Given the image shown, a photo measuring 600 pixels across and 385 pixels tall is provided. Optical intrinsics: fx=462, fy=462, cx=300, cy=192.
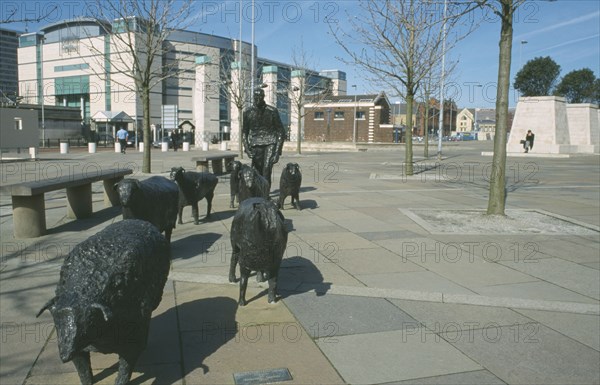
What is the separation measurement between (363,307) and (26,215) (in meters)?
5.97

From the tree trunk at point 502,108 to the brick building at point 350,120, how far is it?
2432 inches

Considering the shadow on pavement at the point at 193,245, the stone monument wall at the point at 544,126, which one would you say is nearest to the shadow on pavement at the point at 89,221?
the shadow on pavement at the point at 193,245

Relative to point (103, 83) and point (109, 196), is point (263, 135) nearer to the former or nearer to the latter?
point (109, 196)

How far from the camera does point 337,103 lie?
245 ft

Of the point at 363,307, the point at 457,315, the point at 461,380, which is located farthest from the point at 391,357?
the point at 457,315

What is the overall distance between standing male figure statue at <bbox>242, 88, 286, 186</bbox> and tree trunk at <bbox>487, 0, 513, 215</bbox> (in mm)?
4318

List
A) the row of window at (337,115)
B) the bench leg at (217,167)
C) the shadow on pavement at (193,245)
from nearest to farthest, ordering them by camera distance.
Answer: the shadow on pavement at (193,245) < the bench leg at (217,167) < the row of window at (337,115)

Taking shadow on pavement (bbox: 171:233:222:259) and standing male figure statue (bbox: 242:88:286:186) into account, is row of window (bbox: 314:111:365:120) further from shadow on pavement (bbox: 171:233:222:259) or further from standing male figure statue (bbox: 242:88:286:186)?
shadow on pavement (bbox: 171:233:222:259)

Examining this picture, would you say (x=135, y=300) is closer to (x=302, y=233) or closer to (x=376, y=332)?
(x=376, y=332)

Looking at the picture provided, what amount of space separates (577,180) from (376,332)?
17.9 metres

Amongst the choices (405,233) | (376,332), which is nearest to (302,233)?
(405,233)

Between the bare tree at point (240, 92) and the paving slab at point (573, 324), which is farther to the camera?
the bare tree at point (240, 92)

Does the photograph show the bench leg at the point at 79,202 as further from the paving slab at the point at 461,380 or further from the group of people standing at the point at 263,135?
the paving slab at the point at 461,380

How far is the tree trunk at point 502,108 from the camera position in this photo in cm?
905
